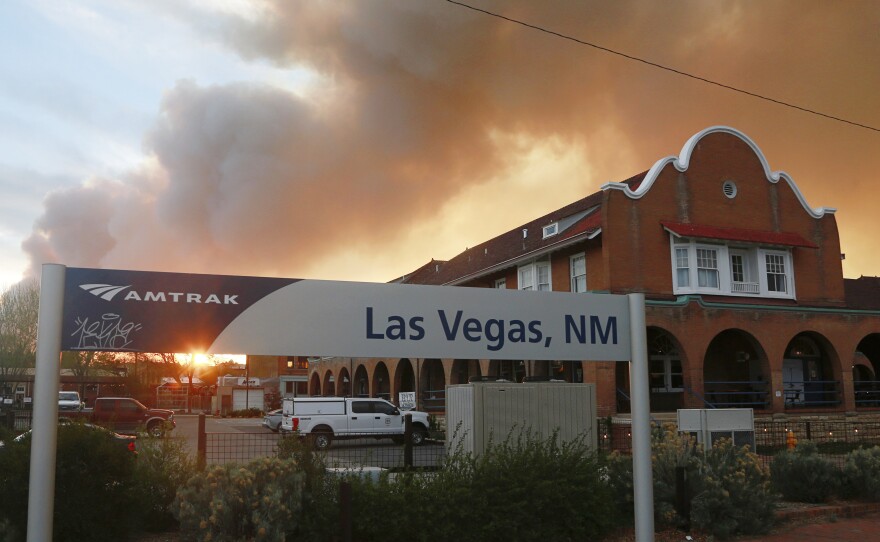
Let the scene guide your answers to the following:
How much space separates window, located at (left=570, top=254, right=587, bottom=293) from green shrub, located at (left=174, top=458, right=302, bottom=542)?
21876 millimetres

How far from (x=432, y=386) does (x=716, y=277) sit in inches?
681

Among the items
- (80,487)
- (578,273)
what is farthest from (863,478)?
(578,273)

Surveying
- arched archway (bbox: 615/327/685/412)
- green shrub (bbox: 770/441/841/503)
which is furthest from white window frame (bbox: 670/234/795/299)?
green shrub (bbox: 770/441/841/503)

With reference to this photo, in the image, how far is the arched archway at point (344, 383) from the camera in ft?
174

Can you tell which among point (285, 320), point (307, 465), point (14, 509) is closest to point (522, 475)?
point (307, 465)

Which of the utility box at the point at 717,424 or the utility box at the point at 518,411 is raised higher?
the utility box at the point at 518,411

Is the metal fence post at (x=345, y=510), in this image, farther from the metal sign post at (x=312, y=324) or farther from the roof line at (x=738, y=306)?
the roof line at (x=738, y=306)

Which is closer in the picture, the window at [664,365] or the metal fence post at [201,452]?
the metal fence post at [201,452]

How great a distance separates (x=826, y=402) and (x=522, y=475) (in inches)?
955

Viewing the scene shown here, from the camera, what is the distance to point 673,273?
93.4 ft

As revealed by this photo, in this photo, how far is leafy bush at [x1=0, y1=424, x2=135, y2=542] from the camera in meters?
7.91

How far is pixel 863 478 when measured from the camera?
1248 cm

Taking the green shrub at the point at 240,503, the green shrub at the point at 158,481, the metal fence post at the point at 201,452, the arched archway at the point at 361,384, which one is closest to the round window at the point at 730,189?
the metal fence post at the point at 201,452

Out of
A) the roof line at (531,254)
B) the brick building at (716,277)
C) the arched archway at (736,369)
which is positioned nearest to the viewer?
the brick building at (716,277)
